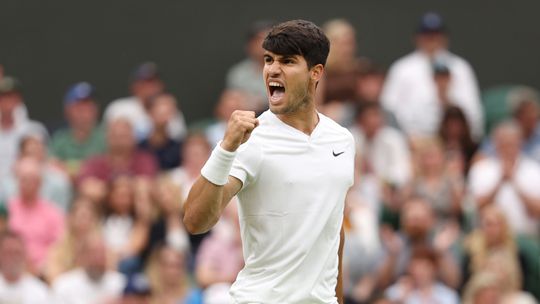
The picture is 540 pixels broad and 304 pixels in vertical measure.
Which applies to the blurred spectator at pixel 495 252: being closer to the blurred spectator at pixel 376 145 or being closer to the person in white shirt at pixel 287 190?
the blurred spectator at pixel 376 145

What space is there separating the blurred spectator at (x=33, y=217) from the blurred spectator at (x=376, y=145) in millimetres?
2542

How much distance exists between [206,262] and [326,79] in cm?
259

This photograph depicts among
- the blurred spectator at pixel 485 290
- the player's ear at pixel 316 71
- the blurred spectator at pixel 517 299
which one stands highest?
the player's ear at pixel 316 71

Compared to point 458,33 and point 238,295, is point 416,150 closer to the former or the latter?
point 458,33

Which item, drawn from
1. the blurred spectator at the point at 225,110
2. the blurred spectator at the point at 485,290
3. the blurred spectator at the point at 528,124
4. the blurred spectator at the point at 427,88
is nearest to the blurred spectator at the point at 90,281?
the blurred spectator at the point at 225,110

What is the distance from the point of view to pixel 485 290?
9.49 metres

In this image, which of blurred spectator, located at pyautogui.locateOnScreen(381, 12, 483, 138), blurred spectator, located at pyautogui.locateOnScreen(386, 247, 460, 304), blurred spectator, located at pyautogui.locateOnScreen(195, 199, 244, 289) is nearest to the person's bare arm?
blurred spectator, located at pyautogui.locateOnScreen(195, 199, 244, 289)

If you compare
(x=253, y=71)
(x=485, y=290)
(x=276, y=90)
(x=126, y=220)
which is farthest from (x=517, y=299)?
(x=276, y=90)

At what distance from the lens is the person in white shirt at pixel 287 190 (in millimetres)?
4980

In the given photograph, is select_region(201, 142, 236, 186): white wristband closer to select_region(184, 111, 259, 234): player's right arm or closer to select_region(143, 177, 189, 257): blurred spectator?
select_region(184, 111, 259, 234): player's right arm

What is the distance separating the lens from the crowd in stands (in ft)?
31.1

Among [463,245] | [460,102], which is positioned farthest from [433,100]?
[463,245]

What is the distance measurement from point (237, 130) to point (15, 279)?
191 inches

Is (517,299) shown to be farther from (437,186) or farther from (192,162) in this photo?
(192,162)
